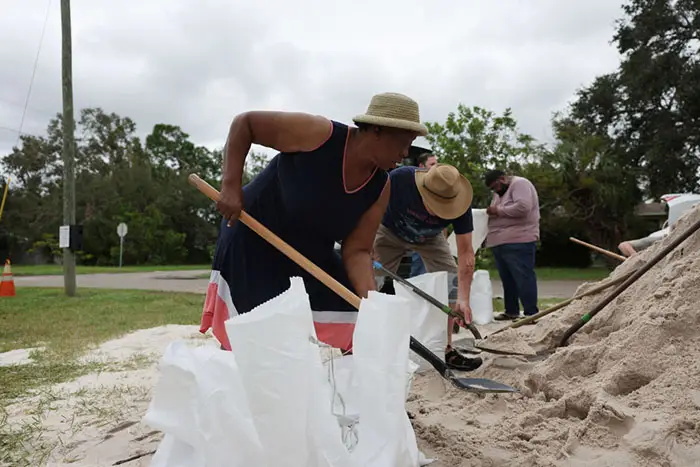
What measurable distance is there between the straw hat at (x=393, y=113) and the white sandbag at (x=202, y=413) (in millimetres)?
947

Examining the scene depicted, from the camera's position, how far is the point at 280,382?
1.33m

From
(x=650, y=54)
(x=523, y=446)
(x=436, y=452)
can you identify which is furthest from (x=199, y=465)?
(x=650, y=54)

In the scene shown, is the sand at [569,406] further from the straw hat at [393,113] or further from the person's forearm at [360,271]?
the straw hat at [393,113]

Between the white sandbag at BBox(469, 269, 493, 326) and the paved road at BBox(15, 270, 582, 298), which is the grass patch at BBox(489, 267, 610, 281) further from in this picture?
the white sandbag at BBox(469, 269, 493, 326)

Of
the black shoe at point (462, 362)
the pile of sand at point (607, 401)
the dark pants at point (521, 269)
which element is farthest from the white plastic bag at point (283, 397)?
the dark pants at point (521, 269)

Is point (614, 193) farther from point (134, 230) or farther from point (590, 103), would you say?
point (134, 230)

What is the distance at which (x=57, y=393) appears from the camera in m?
2.75

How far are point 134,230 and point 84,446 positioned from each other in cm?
2903

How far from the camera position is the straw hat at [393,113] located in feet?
6.27

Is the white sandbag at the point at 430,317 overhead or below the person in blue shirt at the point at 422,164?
below

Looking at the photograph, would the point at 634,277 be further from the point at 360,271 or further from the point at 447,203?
the point at 360,271

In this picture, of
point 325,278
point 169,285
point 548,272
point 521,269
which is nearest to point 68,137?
point 169,285

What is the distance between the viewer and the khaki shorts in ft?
11.8

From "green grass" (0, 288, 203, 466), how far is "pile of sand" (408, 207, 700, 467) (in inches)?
57.8
